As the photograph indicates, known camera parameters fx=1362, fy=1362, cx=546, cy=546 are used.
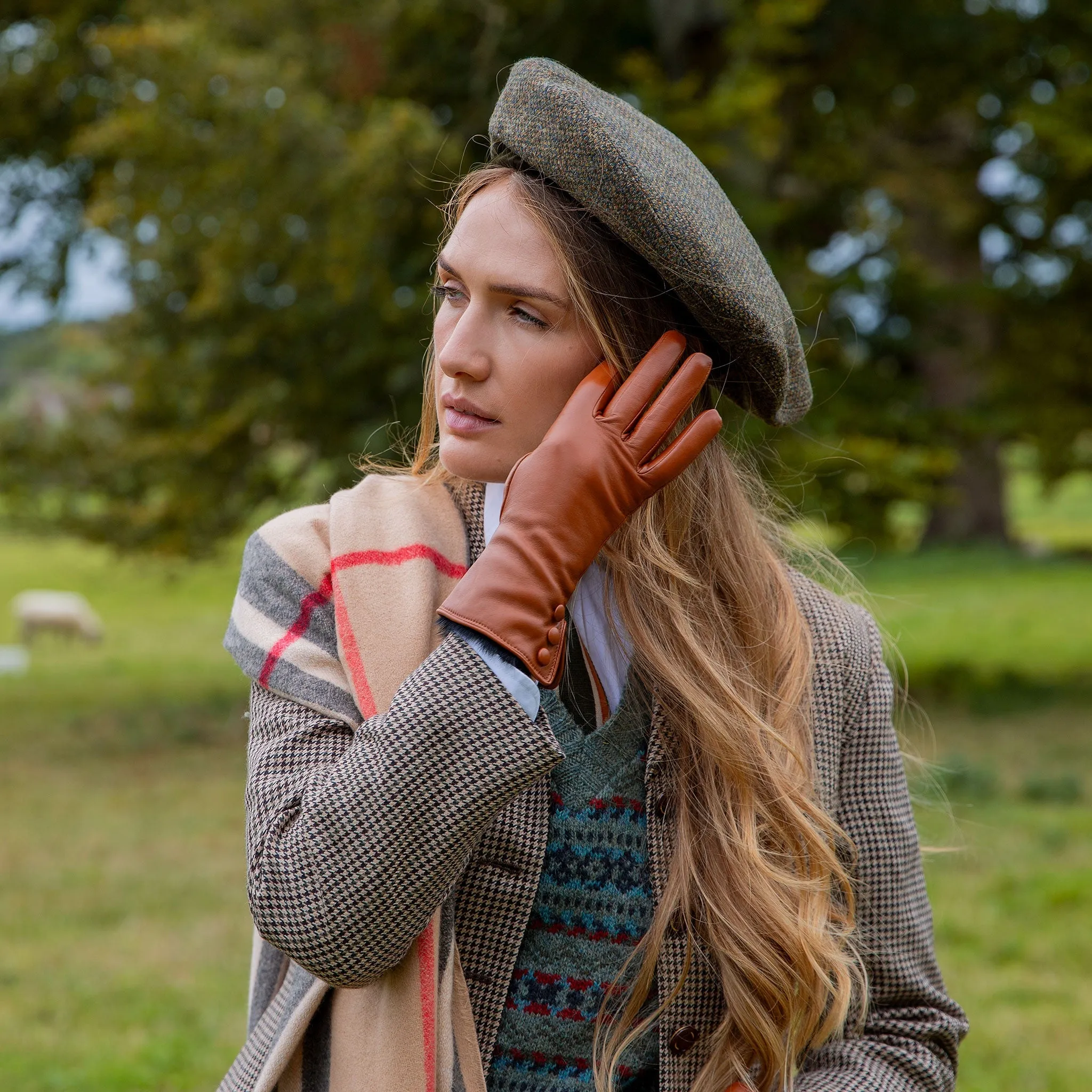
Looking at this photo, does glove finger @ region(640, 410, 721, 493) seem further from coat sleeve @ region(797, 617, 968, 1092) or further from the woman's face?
coat sleeve @ region(797, 617, 968, 1092)

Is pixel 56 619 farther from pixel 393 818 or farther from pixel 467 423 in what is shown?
pixel 393 818

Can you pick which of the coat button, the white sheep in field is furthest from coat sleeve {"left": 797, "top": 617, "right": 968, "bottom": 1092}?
the white sheep in field

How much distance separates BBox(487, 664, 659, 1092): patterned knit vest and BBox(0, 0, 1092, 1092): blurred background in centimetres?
299

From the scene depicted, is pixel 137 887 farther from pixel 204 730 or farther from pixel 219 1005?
pixel 204 730

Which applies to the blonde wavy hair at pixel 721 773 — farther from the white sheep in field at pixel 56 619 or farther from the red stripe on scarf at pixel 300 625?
the white sheep in field at pixel 56 619

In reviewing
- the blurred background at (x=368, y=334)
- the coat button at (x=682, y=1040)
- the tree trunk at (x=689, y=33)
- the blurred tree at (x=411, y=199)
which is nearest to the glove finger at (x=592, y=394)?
Result: the coat button at (x=682, y=1040)

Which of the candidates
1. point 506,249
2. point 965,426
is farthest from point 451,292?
point 965,426

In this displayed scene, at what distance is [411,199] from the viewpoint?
291 inches

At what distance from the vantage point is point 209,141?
23.5ft

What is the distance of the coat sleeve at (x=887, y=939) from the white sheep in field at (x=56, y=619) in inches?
614

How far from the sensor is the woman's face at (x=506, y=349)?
1.66 m

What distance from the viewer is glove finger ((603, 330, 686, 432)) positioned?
1564mm

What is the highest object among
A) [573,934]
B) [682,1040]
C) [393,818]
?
[393,818]

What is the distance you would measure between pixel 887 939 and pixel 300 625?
2.87ft
